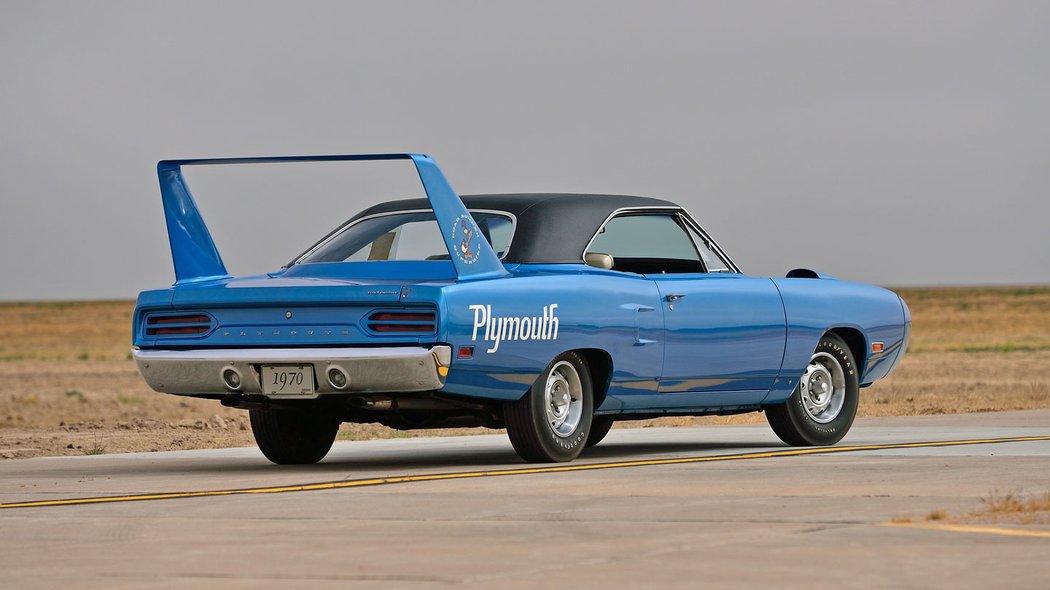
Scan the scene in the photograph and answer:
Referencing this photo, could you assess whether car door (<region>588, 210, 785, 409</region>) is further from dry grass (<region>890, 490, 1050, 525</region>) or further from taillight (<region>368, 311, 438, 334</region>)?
dry grass (<region>890, 490, 1050, 525</region>)

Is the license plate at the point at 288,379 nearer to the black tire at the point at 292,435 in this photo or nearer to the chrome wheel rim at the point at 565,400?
the black tire at the point at 292,435

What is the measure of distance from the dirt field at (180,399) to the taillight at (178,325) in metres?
3.49

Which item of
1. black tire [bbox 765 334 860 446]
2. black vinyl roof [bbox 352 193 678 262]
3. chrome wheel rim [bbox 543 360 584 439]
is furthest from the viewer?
black tire [bbox 765 334 860 446]

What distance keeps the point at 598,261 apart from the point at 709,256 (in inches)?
50.9

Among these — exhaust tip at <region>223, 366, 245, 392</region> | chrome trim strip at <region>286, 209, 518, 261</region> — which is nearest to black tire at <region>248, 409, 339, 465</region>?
chrome trim strip at <region>286, 209, 518, 261</region>

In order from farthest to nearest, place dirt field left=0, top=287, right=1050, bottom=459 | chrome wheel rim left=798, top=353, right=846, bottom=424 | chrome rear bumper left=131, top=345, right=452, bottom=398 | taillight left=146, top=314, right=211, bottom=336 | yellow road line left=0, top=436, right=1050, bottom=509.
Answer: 1. dirt field left=0, top=287, right=1050, bottom=459
2. chrome wheel rim left=798, top=353, right=846, bottom=424
3. taillight left=146, top=314, right=211, bottom=336
4. chrome rear bumper left=131, top=345, right=452, bottom=398
5. yellow road line left=0, top=436, right=1050, bottom=509

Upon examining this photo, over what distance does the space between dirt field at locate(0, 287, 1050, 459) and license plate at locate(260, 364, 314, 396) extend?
4.32 m

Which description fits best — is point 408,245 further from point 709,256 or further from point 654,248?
point 709,256

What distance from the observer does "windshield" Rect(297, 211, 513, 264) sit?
12.1m

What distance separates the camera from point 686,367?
12.6m

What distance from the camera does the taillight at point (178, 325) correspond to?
11617 mm

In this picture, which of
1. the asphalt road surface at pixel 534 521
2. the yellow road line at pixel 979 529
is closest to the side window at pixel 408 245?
the asphalt road surface at pixel 534 521

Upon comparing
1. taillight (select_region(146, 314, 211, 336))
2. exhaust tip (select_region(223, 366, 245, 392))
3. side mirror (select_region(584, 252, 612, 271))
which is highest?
side mirror (select_region(584, 252, 612, 271))

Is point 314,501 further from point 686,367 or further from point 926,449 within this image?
point 926,449
